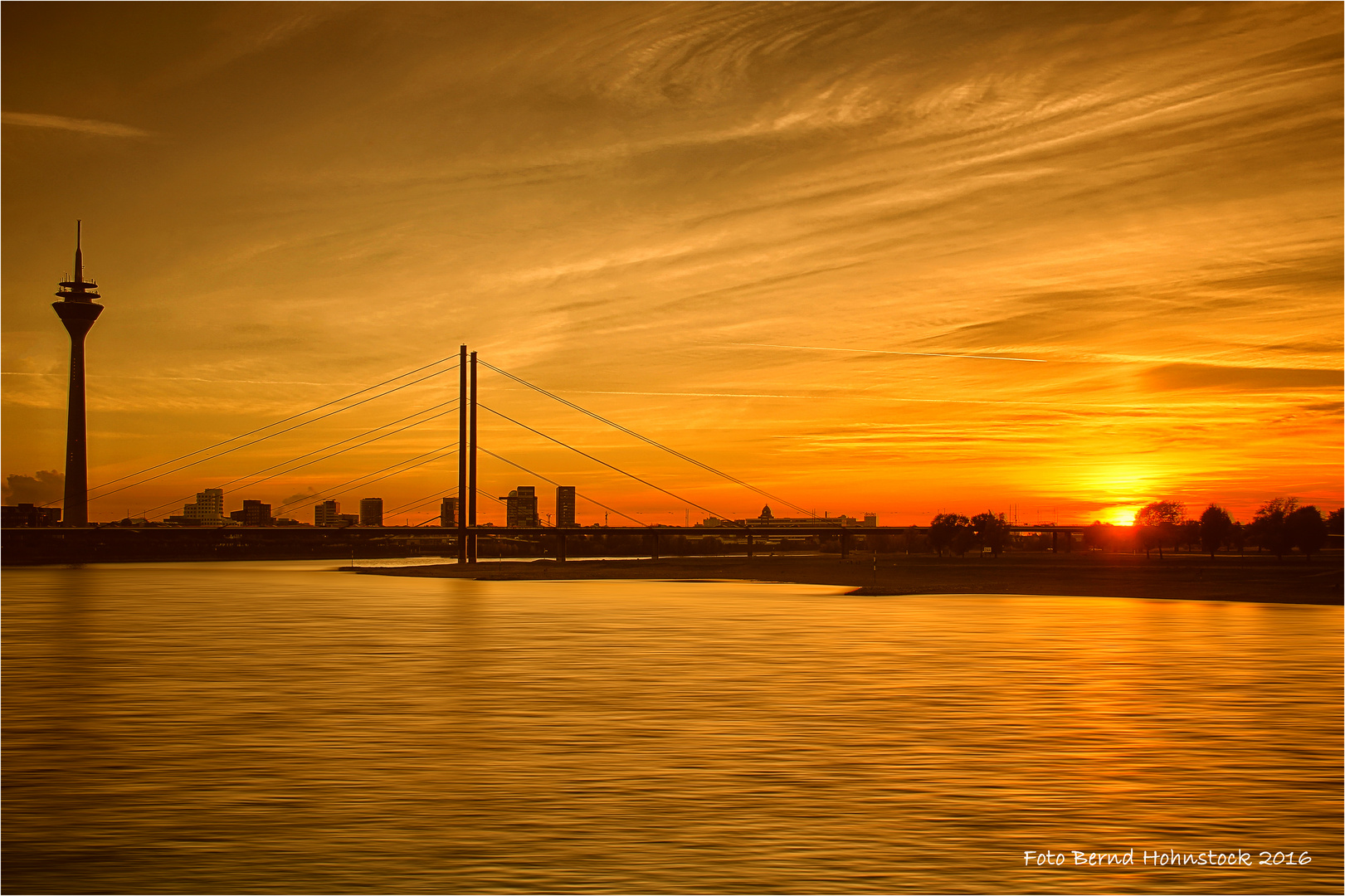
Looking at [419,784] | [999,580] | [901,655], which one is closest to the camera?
[419,784]

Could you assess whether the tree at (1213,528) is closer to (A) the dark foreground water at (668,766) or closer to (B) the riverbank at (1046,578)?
(B) the riverbank at (1046,578)

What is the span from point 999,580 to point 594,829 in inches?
2906

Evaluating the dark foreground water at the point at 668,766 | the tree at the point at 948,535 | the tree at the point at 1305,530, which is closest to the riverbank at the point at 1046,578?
the tree at the point at 1305,530

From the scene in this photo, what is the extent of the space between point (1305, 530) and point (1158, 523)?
62.8 m

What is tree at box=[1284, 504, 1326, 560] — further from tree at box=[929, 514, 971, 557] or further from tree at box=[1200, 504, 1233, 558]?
tree at box=[929, 514, 971, 557]

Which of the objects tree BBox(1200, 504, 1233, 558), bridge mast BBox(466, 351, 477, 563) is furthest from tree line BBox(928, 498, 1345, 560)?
bridge mast BBox(466, 351, 477, 563)

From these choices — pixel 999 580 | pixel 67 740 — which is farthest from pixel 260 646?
pixel 999 580

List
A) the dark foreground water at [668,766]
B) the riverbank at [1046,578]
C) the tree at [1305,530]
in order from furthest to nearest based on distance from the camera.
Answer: the tree at [1305,530]
the riverbank at [1046,578]
the dark foreground water at [668,766]

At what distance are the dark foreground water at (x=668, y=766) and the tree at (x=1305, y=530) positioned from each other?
88.7 metres

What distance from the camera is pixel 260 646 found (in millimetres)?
33031

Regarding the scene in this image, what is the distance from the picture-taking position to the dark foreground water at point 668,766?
10023 mm

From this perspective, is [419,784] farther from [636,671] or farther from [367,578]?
[367,578]

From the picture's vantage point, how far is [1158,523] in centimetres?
17212

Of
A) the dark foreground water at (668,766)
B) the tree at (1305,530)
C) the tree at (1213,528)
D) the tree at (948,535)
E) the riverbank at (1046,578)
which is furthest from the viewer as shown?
the tree at (948,535)
